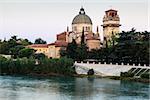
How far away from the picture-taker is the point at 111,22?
93.4ft

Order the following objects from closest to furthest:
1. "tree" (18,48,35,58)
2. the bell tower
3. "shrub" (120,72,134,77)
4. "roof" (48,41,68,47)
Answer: "shrub" (120,72,134,77) < "tree" (18,48,35,58) < the bell tower < "roof" (48,41,68,47)

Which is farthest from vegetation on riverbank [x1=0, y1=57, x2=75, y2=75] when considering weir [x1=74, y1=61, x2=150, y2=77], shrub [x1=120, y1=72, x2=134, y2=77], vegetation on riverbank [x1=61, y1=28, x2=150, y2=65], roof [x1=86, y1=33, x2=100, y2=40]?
roof [x1=86, y1=33, x2=100, y2=40]

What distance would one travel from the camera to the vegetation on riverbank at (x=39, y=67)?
886 inches

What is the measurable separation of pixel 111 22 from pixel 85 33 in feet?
7.25

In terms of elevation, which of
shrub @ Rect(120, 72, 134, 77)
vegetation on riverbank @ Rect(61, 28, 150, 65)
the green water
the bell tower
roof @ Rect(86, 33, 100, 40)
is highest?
the bell tower

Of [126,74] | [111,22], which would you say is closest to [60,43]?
[111,22]

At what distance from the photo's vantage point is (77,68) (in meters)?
22.9

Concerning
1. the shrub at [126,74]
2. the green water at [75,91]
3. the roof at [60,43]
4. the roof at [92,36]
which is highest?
the roof at [92,36]

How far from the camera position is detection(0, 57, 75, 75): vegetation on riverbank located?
886 inches

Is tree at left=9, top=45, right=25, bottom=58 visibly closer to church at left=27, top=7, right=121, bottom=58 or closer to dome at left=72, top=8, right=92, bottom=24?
church at left=27, top=7, right=121, bottom=58

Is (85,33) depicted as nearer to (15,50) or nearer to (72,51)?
(15,50)

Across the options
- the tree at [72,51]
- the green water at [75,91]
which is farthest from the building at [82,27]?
the green water at [75,91]

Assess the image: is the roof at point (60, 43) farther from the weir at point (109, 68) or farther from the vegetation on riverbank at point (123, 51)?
the weir at point (109, 68)

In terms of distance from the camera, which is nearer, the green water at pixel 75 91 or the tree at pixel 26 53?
the green water at pixel 75 91
